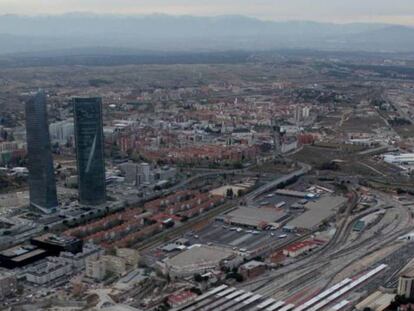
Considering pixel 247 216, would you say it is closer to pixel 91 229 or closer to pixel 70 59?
pixel 91 229

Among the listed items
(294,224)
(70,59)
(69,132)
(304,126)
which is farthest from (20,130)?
(70,59)

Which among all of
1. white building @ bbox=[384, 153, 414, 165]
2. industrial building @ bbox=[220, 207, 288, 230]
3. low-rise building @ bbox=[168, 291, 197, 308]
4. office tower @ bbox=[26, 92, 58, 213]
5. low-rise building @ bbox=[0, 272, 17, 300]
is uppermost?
office tower @ bbox=[26, 92, 58, 213]

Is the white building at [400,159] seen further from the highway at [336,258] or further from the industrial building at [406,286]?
the industrial building at [406,286]

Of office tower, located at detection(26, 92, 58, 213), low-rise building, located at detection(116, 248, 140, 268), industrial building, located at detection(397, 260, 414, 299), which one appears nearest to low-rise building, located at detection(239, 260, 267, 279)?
low-rise building, located at detection(116, 248, 140, 268)

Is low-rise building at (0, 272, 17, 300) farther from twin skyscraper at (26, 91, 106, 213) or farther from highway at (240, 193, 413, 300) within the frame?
twin skyscraper at (26, 91, 106, 213)

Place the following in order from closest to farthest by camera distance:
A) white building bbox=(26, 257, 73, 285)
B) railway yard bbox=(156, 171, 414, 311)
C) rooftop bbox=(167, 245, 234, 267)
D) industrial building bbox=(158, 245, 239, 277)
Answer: railway yard bbox=(156, 171, 414, 311) < white building bbox=(26, 257, 73, 285) < industrial building bbox=(158, 245, 239, 277) < rooftop bbox=(167, 245, 234, 267)

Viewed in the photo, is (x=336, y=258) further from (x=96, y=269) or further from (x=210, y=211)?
(x=96, y=269)

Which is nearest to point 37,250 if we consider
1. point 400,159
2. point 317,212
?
point 317,212
